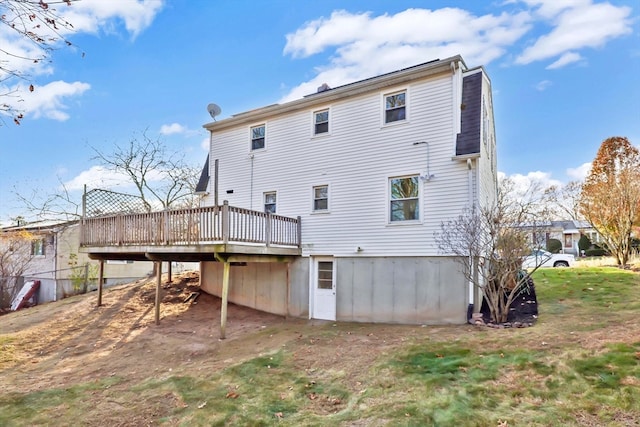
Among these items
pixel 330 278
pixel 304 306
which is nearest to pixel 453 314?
pixel 330 278

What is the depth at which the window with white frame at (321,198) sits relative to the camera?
12.3m

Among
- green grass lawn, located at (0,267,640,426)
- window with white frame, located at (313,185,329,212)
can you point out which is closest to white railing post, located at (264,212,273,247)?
window with white frame, located at (313,185,329,212)

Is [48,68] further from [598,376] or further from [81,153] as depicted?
[81,153]

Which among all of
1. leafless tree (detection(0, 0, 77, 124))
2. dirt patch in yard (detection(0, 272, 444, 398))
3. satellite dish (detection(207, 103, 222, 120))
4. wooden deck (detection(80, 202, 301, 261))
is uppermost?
satellite dish (detection(207, 103, 222, 120))

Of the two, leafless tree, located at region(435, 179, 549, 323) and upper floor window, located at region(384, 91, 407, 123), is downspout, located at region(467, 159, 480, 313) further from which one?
upper floor window, located at region(384, 91, 407, 123)

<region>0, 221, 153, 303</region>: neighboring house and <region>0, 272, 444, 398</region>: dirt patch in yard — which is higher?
<region>0, 221, 153, 303</region>: neighboring house

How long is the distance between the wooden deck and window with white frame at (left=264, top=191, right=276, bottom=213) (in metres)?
1.36

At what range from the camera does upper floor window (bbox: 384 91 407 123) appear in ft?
36.6

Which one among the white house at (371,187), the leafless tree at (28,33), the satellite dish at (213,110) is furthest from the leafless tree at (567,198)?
the leafless tree at (28,33)

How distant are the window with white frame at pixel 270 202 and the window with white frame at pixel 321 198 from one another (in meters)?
1.68

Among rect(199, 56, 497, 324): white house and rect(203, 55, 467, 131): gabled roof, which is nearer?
rect(199, 56, 497, 324): white house

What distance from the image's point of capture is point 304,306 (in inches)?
483

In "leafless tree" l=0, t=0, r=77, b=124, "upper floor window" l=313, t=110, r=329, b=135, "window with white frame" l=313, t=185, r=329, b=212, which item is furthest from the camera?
"upper floor window" l=313, t=110, r=329, b=135

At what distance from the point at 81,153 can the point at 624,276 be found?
84.4ft
